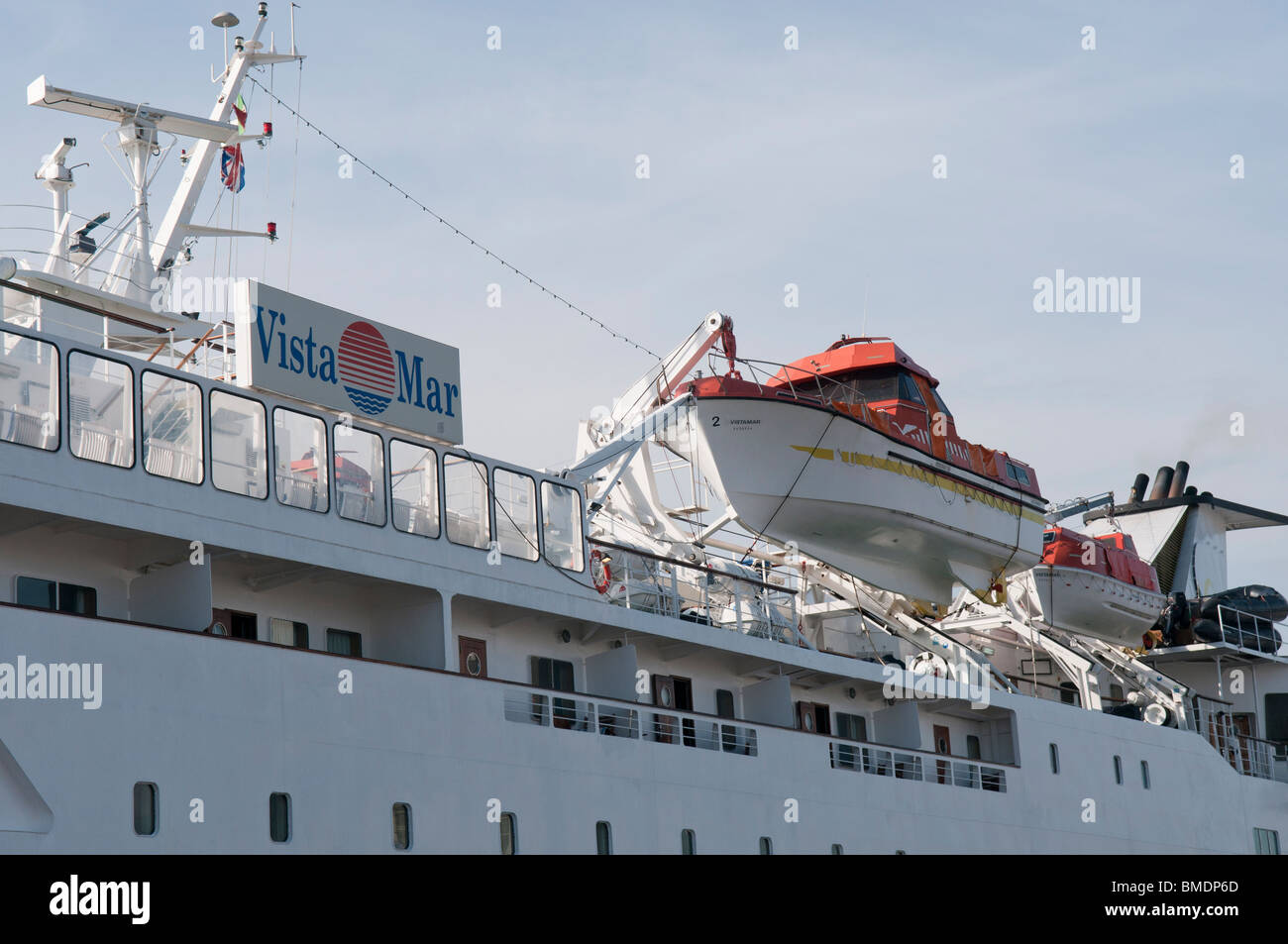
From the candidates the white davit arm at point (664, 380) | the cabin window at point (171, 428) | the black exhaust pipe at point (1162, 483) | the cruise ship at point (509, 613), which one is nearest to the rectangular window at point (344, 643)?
the cruise ship at point (509, 613)

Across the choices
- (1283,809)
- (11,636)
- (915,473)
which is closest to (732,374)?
(915,473)

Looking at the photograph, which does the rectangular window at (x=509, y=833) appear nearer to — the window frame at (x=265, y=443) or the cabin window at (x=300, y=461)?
the cabin window at (x=300, y=461)

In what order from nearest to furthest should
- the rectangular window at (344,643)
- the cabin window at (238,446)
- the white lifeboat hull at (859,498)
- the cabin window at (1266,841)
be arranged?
the cabin window at (238,446), the rectangular window at (344,643), the white lifeboat hull at (859,498), the cabin window at (1266,841)

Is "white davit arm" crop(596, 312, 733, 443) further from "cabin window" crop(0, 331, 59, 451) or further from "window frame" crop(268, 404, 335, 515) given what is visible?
"cabin window" crop(0, 331, 59, 451)

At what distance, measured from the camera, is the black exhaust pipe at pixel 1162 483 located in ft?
131

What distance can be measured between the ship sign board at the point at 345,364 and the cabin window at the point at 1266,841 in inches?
868

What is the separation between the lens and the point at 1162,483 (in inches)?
1583

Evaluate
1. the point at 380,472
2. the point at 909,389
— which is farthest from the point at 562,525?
the point at 909,389

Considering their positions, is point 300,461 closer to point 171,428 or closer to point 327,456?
point 327,456

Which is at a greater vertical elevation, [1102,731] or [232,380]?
[232,380]

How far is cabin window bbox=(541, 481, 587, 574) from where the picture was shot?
20.3 metres

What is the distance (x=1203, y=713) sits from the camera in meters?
33.8
